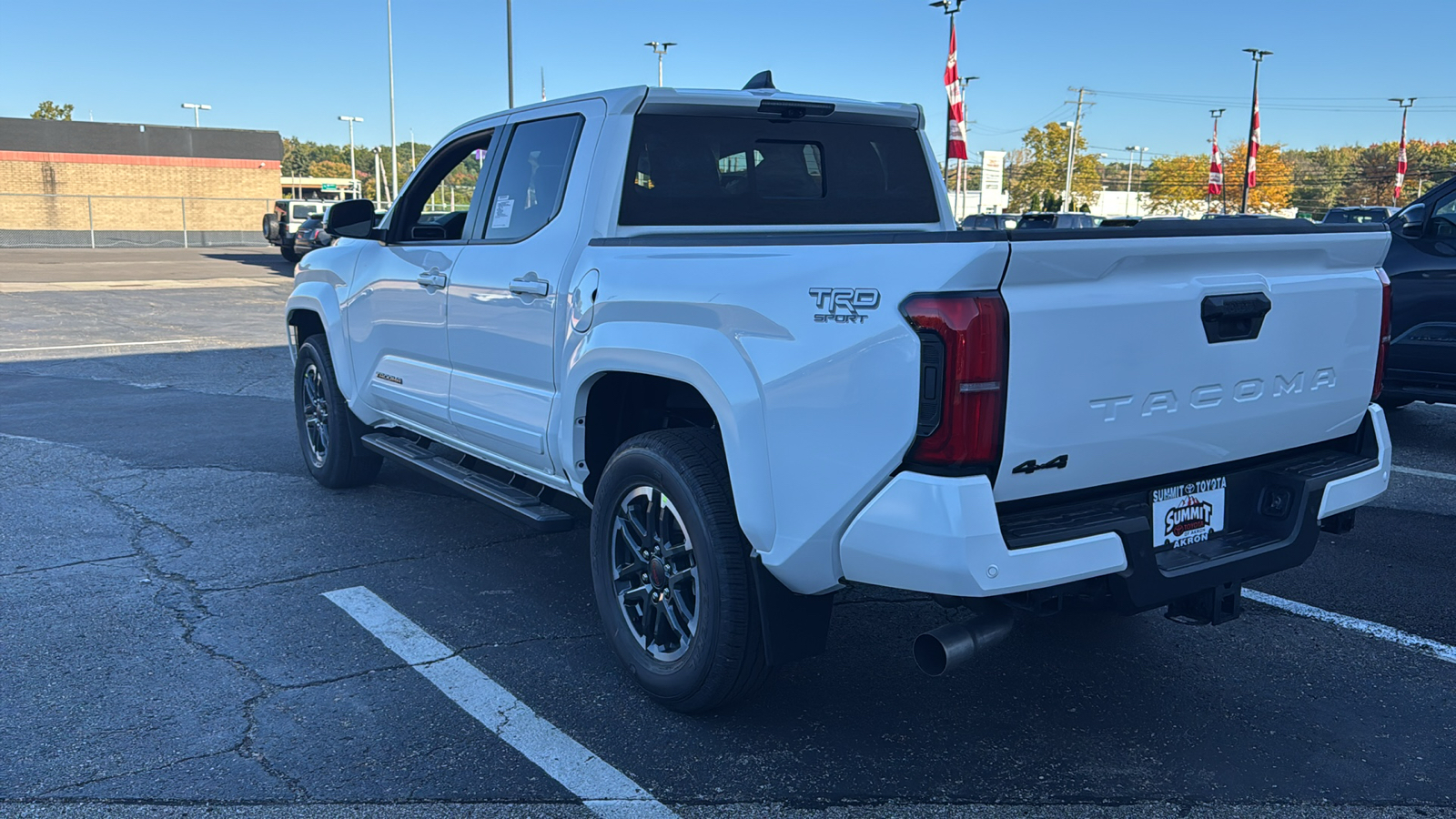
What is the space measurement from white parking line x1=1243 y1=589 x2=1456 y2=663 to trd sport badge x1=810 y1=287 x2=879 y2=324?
2.90 metres

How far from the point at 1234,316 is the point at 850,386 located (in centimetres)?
110

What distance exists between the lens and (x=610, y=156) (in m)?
4.19

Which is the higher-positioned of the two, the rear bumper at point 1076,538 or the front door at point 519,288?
the front door at point 519,288

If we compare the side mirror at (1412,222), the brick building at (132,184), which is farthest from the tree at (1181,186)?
the side mirror at (1412,222)

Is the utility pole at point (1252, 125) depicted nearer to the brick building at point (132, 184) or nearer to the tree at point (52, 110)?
the brick building at point (132, 184)

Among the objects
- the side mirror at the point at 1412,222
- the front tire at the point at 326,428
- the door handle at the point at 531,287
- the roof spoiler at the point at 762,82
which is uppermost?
the roof spoiler at the point at 762,82

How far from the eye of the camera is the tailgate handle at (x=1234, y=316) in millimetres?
3025

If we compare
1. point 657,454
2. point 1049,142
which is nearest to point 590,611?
point 657,454

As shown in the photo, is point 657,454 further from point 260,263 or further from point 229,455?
point 260,263

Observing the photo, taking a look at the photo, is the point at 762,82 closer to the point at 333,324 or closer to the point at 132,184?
the point at 333,324

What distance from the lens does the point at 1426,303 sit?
25.3 ft

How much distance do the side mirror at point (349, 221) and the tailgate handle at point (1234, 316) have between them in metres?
4.11

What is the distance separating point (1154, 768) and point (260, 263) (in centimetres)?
3218

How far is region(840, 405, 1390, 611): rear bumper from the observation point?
8.90ft
